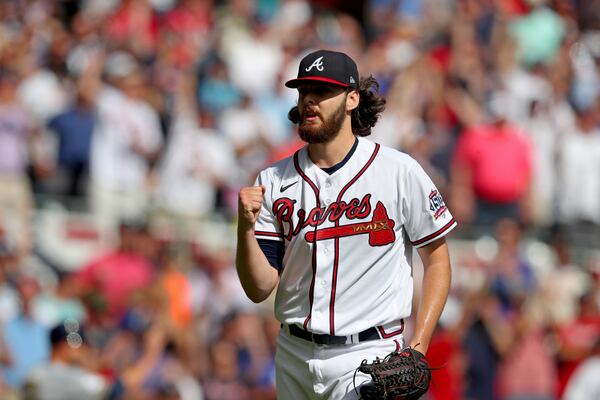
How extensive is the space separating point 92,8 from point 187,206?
392 centimetres

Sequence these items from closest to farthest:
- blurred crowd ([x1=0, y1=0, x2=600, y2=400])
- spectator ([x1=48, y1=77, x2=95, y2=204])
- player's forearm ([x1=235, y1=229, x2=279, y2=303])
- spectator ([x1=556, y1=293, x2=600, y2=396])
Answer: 1. player's forearm ([x1=235, y1=229, x2=279, y2=303])
2. blurred crowd ([x1=0, y1=0, x2=600, y2=400])
3. spectator ([x1=556, y1=293, x2=600, y2=396])
4. spectator ([x1=48, y1=77, x2=95, y2=204])

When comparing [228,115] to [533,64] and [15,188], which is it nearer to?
[15,188]

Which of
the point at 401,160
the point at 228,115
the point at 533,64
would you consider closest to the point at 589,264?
the point at 533,64

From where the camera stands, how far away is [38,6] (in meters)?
16.4

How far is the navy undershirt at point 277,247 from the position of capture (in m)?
6.56

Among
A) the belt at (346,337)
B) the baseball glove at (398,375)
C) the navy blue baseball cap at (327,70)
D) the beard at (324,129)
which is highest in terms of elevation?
the navy blue baseball cap at (327,70)

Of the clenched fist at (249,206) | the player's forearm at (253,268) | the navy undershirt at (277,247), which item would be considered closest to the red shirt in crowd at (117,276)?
the navy undershirt at (277,247)

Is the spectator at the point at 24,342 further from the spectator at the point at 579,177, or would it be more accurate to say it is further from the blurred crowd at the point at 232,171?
the spectator at the point at 579,177

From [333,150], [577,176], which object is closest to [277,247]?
[333,150]

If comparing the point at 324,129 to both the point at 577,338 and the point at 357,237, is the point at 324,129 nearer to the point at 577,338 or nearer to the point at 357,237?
the point at 357,237

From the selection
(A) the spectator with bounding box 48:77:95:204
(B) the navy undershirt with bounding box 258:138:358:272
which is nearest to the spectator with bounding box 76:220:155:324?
(A) the spectator with bounding box 48:77:95:204

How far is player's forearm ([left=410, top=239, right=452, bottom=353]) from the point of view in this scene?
250 inches

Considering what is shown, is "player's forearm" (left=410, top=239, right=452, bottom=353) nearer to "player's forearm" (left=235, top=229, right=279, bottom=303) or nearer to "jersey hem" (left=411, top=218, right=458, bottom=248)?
"jersey hem" (left=411, top=218, right=458, bottom=248)

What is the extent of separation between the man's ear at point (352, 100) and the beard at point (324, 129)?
3 centimetres
